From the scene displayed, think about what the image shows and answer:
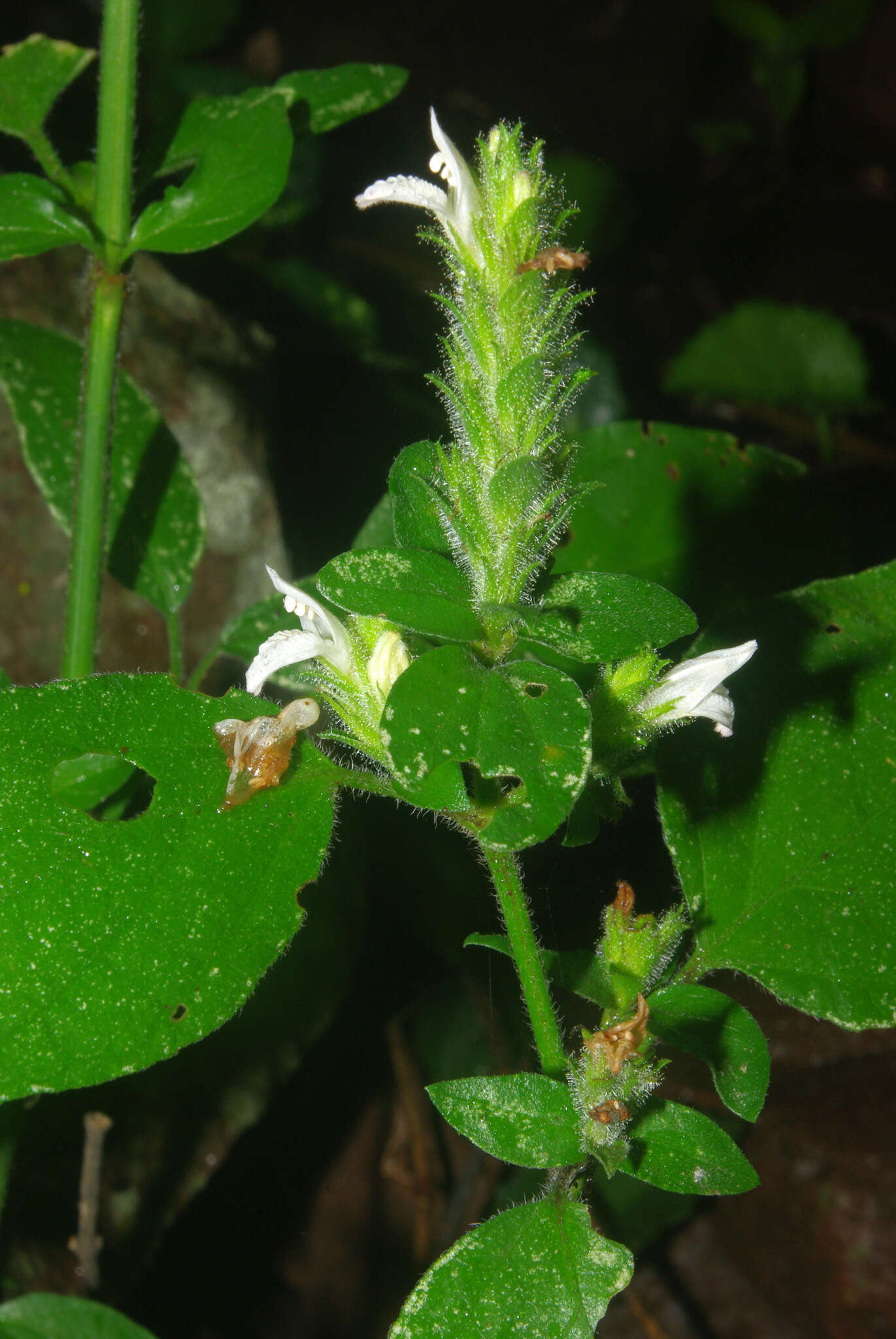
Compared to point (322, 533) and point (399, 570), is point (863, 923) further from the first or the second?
point (322, 533)

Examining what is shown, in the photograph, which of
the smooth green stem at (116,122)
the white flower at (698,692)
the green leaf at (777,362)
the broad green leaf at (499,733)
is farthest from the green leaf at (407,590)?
Answer: the green leaf at (777,362)

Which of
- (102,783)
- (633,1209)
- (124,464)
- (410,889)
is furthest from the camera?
(633,1209)

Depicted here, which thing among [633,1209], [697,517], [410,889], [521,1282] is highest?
[697,517]

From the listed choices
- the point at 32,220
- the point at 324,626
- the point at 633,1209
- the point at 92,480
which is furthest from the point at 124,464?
the point at 633,1209

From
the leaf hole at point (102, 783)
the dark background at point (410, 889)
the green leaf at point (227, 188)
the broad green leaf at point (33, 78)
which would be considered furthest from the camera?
the dark background at point (410, 889)

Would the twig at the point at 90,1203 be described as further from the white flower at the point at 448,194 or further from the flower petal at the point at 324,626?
the white flower at the point at 448,194

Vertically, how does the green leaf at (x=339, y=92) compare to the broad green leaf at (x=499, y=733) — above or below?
above

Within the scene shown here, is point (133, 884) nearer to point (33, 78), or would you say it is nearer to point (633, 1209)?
point (33, 78)
